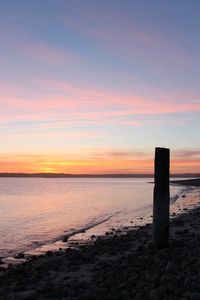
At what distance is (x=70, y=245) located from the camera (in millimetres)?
18953

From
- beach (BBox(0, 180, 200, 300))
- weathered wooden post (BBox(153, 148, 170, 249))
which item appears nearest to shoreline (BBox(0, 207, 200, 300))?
beach (BBox(0, 180, 200, 300))

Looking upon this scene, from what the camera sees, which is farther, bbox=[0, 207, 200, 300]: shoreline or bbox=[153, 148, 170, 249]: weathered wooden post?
bbox=[153, 148, 170, 249]: weathered wooden post

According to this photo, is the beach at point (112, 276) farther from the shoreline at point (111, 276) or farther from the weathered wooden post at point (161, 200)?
the weathered wooden post at point (161, 200)

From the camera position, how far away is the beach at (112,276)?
8.66 metres

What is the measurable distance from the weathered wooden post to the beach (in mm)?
370

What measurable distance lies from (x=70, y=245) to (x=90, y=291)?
9.92m

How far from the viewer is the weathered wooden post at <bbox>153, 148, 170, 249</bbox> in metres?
13.2

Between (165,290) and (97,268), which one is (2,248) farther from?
(165,290)

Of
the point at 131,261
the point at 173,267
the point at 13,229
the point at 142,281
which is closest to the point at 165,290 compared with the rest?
the point at 142,281

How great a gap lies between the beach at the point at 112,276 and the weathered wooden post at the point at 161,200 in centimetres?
37

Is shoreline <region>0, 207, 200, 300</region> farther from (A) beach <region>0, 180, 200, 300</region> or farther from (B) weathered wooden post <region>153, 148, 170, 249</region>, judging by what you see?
(B) weathered wooden post <region>153, 148, 170, 249</region>

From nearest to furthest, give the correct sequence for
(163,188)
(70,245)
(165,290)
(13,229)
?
1. (165,290)
2. (163,188)
3. (70,245)
4. (13,229)

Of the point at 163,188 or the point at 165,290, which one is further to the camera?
the point at 163,188

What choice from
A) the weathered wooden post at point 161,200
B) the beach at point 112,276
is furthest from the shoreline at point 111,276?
the weathered wooden post at point 161,200
